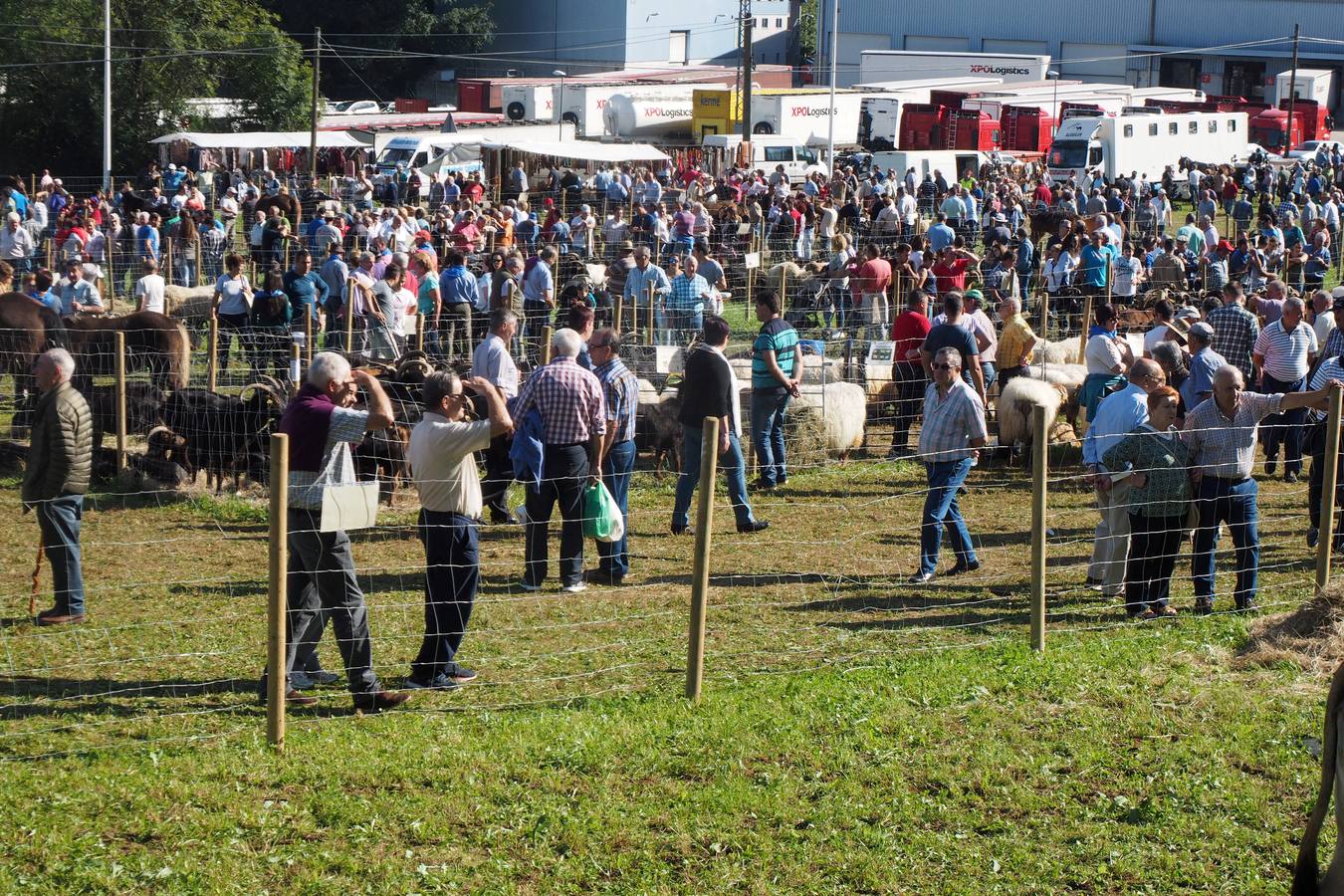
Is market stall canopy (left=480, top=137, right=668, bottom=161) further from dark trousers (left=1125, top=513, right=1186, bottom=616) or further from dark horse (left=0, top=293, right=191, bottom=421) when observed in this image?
dark trousers (left=1125, top=513, right=1186, bottom=616)

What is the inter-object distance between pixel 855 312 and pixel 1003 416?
7.47 meters

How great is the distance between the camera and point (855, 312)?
21453 mm

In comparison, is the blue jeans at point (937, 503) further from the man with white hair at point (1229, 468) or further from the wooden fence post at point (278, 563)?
the wooden fence post at point (278, 563)

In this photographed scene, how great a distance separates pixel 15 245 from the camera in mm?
24750

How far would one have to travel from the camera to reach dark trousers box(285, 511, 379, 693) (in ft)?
24.7

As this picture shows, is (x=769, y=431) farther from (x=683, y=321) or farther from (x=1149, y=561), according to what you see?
(x=683, y=321)

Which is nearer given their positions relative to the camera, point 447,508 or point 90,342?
point 447,508

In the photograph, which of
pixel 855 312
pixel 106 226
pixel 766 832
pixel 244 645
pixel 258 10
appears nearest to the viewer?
pixel 766 832

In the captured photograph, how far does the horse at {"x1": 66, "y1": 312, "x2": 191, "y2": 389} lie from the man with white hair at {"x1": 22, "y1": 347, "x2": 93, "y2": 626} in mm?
7184

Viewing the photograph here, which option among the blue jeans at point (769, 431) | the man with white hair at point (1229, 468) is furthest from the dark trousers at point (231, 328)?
the man with white hair at point (1229, 468)

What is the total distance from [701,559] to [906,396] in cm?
861

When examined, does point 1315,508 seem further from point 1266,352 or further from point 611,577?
point 611,577

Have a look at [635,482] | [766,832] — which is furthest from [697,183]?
[766,832]

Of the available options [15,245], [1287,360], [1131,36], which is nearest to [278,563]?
[1287,360]
